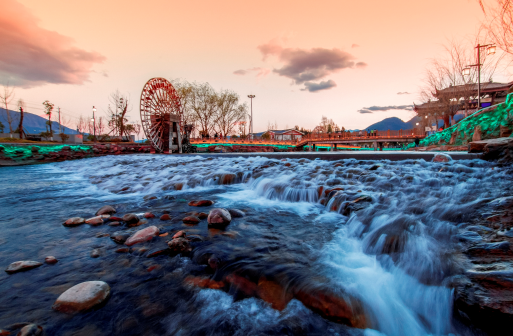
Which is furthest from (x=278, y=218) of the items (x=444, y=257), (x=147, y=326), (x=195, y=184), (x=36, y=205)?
(x=36, y=205)

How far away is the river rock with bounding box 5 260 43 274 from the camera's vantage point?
5.79 feet

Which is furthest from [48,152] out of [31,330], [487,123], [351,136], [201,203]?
[351,136]

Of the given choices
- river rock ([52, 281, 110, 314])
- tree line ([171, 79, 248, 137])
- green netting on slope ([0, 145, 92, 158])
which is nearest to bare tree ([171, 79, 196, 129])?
tree line ([171, 79, 248, 137])

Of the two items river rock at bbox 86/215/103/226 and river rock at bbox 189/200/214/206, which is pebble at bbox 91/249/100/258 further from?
river rock at bbox 189/200/214/206

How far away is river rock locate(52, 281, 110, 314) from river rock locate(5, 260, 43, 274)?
2.34 feet

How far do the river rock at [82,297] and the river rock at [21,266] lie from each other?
71cm

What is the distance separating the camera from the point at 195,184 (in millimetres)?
5426

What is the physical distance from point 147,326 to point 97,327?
10.7 inches

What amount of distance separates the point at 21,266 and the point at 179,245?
1233 mm

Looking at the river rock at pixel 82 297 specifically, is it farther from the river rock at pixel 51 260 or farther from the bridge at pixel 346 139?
the bridge at pixel 346 139

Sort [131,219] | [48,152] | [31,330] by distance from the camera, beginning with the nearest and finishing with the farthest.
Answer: [31,330] → [131,219] → [48,152]

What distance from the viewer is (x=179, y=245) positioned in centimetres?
213

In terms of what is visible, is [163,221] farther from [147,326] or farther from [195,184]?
[195,184]

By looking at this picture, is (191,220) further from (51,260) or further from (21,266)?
(21,266)
